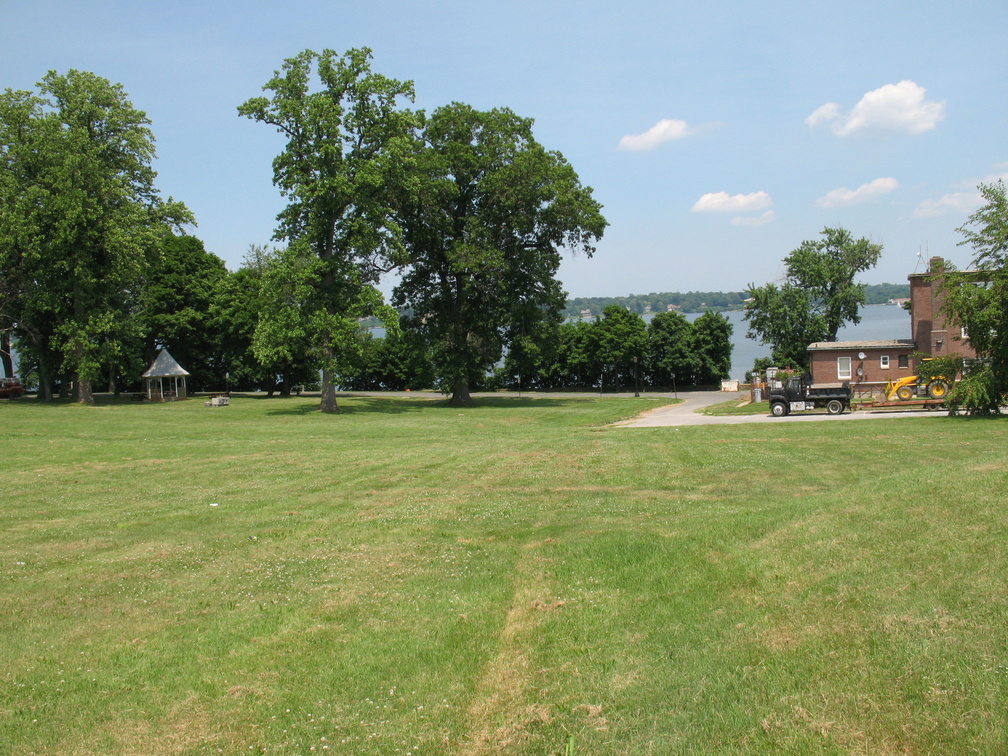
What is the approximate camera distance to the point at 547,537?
442 inches

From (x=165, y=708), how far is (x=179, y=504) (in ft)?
30.1

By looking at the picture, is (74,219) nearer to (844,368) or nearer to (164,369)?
(164,369)

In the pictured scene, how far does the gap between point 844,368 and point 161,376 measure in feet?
150

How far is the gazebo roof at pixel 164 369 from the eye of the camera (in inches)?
2064

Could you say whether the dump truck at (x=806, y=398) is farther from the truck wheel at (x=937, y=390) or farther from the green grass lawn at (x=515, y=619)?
the green grass lawn at (x=515, y=619)

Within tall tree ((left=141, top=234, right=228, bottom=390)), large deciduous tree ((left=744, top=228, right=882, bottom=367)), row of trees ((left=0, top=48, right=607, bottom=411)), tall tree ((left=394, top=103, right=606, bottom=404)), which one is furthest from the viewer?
large deciduous tree ((left=744, top=228, right=882, bottom=367))

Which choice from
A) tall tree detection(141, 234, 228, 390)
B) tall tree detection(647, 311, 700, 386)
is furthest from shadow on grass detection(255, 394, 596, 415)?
tall tree detection(647, 311, 700, 386)

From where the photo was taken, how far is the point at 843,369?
166 feet

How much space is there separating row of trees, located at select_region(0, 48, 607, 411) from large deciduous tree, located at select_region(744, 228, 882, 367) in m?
23.4

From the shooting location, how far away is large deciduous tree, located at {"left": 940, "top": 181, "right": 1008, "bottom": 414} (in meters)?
28.3

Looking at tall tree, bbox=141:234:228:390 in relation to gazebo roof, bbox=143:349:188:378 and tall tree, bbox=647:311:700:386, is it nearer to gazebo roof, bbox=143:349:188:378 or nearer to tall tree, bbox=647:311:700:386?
gazebo roof, bbox=143:349:188:378

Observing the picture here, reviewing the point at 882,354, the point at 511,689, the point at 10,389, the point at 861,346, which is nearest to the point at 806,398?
the point at 861,346

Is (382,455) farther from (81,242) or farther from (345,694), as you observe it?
(81,242)

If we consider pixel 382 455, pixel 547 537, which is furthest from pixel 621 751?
pixel 382 455
